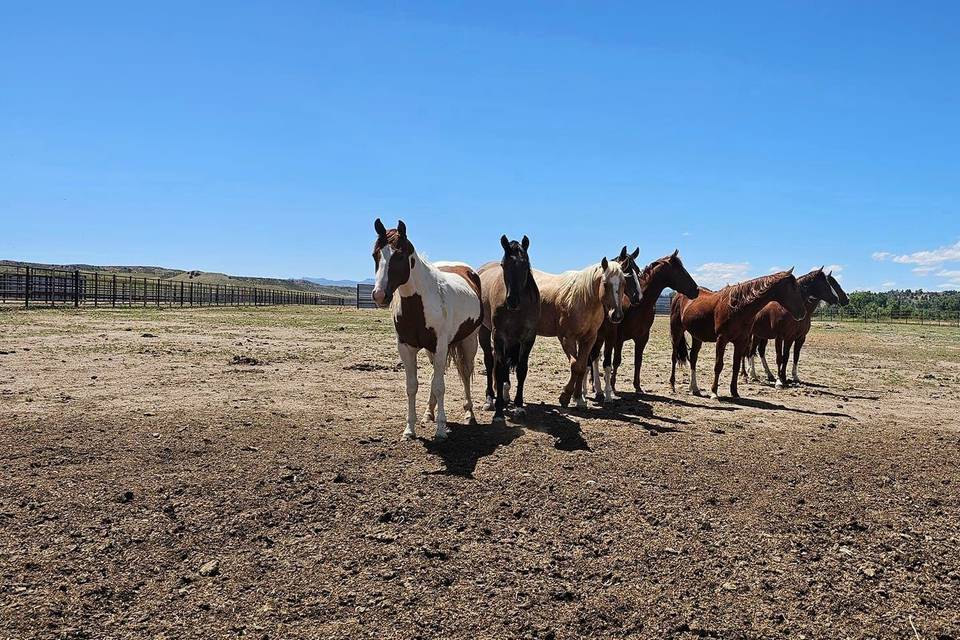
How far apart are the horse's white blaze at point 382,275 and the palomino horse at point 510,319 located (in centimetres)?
223

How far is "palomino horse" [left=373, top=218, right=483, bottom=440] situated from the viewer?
5738 millimetres

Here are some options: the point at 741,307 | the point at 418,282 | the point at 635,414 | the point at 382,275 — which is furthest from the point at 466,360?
the point at 741,307

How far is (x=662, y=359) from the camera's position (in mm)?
17062

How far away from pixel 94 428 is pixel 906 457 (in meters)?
8.46

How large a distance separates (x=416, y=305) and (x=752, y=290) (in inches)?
274

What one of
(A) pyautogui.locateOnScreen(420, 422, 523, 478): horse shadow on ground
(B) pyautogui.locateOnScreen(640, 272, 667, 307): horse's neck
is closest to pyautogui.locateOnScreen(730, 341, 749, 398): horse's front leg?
(B) pyautogui.locateOnScreen(640, 272, 667, 307): horse's neck

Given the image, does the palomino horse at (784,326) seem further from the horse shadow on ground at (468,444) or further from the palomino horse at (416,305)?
the palomino horse at (416,305)

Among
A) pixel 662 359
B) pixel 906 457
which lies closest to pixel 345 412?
pixel 906 457

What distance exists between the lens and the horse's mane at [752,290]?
1026 cm

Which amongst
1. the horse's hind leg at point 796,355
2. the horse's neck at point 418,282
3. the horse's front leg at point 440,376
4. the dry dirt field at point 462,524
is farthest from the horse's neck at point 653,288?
the horse's neck at point 418,282

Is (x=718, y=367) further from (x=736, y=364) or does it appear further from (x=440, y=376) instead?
(x=440, y=376)

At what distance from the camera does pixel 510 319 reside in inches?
309

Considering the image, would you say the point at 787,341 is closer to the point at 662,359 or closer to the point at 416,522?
the point at 662,359

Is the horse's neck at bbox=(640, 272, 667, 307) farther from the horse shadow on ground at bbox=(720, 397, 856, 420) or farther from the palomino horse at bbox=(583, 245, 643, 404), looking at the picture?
the horse shadow on ground at bbox=(720, 397, 856, 420)
